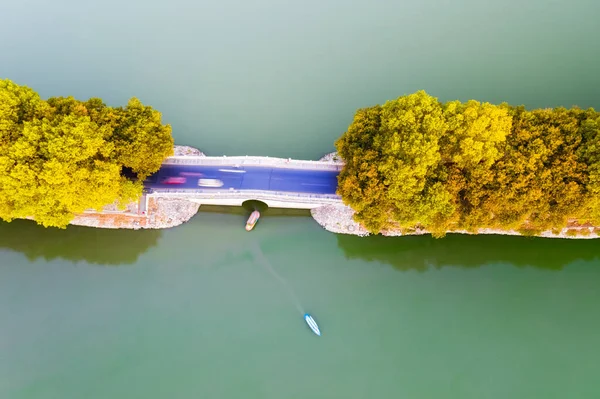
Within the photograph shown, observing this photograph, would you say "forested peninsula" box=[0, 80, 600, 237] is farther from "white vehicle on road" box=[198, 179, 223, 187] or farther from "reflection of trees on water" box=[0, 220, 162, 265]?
"reflection of trees on water" box=[0, 220, 162, 265]

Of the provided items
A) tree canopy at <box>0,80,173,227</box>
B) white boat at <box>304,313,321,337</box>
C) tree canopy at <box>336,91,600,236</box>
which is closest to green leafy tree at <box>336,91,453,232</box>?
tree canopy at <box>336,91,600,236</box>

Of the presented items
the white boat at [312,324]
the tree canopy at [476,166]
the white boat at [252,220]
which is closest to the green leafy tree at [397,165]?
the tree canopy at [476,166]

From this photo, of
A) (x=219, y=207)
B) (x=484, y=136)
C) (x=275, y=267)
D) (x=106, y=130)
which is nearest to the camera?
(x=484, y=136)

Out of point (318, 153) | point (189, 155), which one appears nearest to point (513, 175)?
point (318, 153)

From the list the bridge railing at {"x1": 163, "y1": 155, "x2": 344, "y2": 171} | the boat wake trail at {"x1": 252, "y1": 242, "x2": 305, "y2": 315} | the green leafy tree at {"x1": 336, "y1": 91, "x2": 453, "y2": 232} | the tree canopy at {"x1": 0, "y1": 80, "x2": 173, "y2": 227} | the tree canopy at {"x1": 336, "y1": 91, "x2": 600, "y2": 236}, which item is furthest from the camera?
the bridge railing at {"x1": 163, "y1": 155, "x2": 344, "y2": 171}

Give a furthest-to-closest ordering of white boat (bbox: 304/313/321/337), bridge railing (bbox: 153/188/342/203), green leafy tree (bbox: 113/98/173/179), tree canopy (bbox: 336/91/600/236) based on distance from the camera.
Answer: bridge railing (bbox: 153/188/342/203)
green leafy tree (bbox: 113/98/173/179)
white boat (bbox: 304/313/321/337)
tree canopy (bbox: 336/91/600/236)

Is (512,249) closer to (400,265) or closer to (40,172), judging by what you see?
(400,265)
